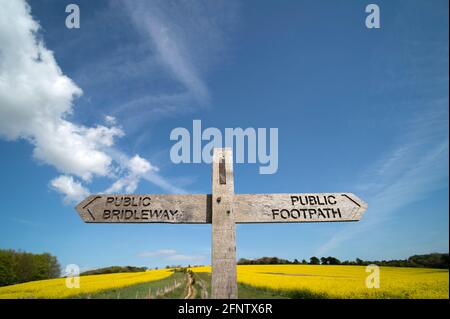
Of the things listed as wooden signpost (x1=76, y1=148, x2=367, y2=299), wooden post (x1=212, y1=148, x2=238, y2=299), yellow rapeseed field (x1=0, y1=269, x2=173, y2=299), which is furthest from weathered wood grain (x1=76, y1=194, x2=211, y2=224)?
yellow rapeseed field (x1=0, y1=269, x2=173, y2=299)

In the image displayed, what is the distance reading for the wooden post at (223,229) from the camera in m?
2.93

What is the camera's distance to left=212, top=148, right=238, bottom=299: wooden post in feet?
9.60

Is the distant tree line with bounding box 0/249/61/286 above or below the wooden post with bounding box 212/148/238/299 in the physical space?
below

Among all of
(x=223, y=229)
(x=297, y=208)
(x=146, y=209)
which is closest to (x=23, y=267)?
(x=146, y=209)

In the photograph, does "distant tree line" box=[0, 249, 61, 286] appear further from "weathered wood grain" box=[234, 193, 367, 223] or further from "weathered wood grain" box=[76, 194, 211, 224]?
"weathered wood grain" box=[234, 193, 367, 223]

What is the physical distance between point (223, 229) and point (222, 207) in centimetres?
27

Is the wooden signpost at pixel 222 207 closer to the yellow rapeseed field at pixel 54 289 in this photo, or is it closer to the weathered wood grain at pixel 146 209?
the weathered wood grain at pixel 146 209

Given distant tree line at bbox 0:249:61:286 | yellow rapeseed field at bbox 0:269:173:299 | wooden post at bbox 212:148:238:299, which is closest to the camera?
wooden post at bbox 212:148:238:299

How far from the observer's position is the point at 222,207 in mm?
3244

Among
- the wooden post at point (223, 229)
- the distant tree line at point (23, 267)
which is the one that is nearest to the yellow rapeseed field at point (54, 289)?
the wooden post at point (223, 229)
